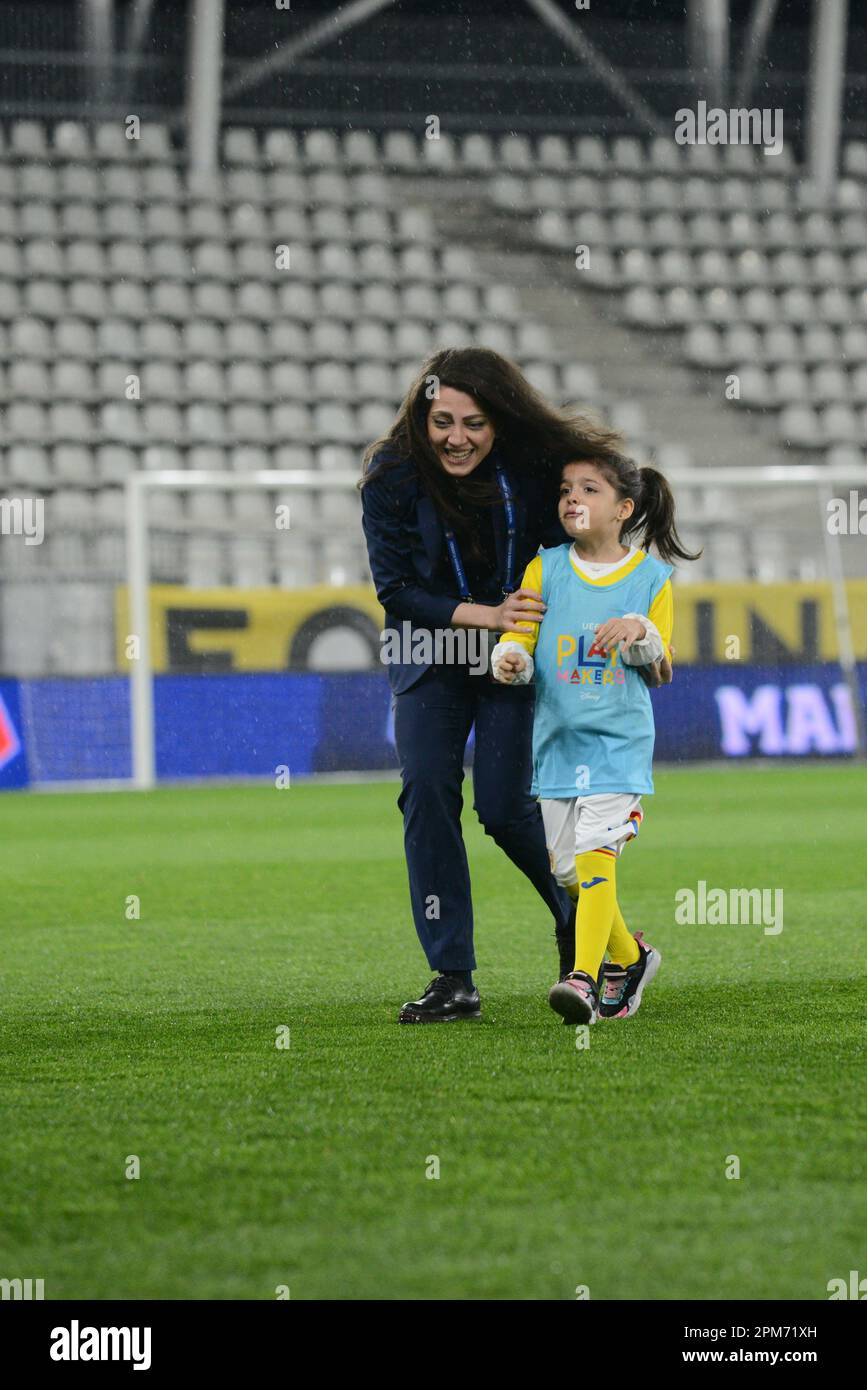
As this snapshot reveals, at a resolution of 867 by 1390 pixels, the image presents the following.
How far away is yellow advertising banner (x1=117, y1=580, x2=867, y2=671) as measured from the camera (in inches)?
604

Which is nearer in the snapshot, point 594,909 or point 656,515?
point 594,909

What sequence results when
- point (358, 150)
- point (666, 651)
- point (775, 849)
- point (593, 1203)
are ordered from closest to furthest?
point (593, 1203) < point (666, 651) < point (775, 849) < point (358, 150)

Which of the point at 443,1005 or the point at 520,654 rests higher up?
the point at 520,654

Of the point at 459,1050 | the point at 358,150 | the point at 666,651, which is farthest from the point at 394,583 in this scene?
the point at 358,150

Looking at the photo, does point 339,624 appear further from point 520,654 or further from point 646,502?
point 520,654

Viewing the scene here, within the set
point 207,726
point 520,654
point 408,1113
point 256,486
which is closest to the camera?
point 408,1113

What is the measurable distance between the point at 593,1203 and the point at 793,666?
13.3 metres

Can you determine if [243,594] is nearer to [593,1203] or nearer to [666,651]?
[666,651]

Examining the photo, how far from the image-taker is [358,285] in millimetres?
21453

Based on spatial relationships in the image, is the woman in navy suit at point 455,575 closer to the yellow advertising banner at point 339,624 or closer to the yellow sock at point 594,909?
the yellow sock at point 594,909

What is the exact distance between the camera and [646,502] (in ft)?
15.0

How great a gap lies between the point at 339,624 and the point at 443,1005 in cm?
1119

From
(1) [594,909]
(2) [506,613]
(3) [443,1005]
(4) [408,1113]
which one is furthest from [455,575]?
(4) [408,1113]

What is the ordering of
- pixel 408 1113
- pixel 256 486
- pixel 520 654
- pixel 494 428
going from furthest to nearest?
pixel 256 486 → pixel 494 428 → pixel 520 654 → pixel 408 1113
